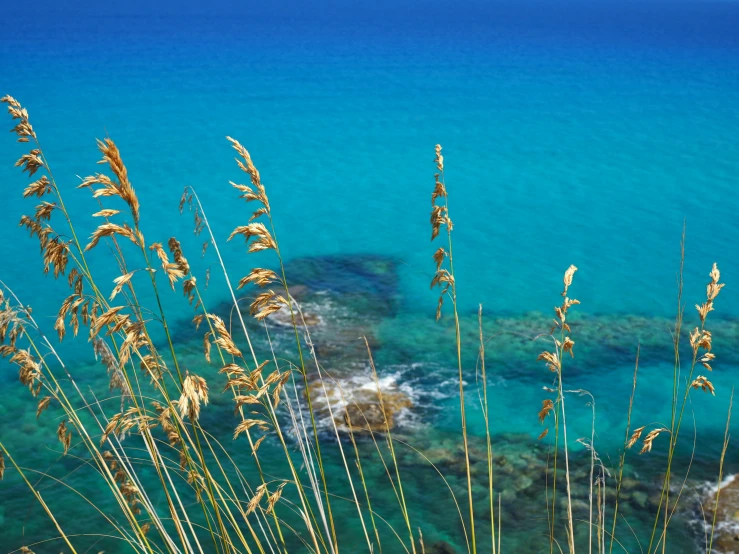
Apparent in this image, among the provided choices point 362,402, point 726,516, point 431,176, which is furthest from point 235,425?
point 431,176

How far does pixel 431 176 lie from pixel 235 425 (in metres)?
9.45

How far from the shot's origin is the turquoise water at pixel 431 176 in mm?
8453

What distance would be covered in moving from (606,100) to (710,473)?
15.5 meters

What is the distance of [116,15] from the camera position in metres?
34.2

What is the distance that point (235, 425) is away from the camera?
7.36m

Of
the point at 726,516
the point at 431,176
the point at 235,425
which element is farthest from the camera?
the point at 431,176

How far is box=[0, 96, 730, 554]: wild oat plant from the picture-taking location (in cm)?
206

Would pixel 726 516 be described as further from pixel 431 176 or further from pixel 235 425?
pixel 431 176

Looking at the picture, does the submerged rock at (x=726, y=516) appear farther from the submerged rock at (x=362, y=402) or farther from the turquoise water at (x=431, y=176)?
the submerged rock at (x=362, y=402)

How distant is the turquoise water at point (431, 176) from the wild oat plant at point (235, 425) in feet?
1.21

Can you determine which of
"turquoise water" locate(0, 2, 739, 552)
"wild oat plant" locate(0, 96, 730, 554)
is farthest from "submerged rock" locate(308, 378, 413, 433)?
"turquoise water" locate(0, 2, 739, 552)

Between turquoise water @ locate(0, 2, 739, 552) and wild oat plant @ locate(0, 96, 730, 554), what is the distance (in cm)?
37

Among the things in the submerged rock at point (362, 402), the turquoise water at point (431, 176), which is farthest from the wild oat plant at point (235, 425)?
the turquoise water at point (431, 176)

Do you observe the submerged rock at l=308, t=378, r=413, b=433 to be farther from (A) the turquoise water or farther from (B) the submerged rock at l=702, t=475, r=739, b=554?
(B) the submerged rock at l=702, t=475, r=739, b=554
